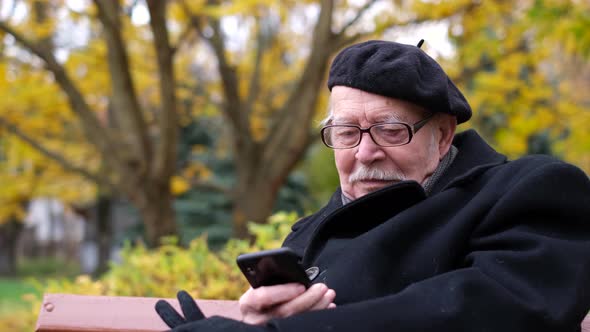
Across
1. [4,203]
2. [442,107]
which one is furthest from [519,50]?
[4,203]

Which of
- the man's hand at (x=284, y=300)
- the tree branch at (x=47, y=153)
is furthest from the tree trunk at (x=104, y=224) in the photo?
the man's hand at (x=284, y=300)

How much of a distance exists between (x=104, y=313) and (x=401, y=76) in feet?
3.54

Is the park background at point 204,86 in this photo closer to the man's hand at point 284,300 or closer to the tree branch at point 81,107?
the tree branch at point 81,107

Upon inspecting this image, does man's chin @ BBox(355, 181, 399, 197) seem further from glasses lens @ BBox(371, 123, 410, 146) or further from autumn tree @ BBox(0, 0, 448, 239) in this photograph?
autumn tree @ BBox(0, 0, 448, 239)

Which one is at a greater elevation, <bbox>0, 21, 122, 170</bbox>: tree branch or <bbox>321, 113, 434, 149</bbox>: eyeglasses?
<bbox>0, 21, 122, 170</bbox>: tree branch

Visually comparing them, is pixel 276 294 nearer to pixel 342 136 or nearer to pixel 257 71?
pixel 342 136

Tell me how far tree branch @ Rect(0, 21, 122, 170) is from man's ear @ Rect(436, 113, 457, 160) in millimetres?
5633

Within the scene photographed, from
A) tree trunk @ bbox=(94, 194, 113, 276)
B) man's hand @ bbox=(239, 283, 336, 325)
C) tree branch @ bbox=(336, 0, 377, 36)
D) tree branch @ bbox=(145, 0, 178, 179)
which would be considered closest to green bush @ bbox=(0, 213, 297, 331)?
man's hand @ bbox=(239, 283, 336, 325)

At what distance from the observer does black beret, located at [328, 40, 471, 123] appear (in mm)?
2037

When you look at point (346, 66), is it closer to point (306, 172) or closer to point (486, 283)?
point (486, 283)

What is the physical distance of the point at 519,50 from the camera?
29.7ft

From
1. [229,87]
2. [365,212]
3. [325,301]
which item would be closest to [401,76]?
[365,212]

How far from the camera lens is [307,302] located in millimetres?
1731

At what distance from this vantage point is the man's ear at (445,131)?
2180 mm
